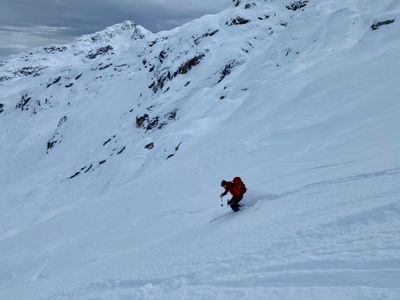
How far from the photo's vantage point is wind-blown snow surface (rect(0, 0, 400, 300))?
6.80 metres

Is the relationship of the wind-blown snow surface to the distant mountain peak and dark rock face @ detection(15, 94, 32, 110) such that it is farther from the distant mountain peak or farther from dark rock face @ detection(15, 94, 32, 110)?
the distant mountain peak

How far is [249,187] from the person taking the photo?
13312mm

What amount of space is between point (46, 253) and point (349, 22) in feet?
77.8

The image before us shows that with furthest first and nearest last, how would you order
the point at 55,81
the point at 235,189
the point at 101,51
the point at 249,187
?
the point at 101,51, the point at 55,81, the point at 249,187, the point at 235,189

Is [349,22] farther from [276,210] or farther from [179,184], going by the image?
[276,210]

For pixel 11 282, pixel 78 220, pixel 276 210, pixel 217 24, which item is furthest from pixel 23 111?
pixel 276 210

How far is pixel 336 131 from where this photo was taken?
1489 centimetres

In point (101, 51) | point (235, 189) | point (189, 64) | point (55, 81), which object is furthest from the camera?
point (101, 51)

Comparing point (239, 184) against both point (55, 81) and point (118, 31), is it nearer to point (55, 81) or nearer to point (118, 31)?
point (55, 81)

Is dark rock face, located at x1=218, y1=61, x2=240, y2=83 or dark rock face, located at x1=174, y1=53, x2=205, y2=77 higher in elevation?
dark rock face, located at x1=174, y1=53, x2=205, y2=77

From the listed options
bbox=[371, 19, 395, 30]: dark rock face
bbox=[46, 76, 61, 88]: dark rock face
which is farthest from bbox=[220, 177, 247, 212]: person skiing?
bbox=[46, 76, 61, 88]: dark rock face

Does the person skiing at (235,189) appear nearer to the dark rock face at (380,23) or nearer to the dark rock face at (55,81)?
the dark rock face at (380,23)

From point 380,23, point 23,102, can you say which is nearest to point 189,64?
point 380,23

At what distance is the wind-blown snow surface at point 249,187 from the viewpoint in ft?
22.3
